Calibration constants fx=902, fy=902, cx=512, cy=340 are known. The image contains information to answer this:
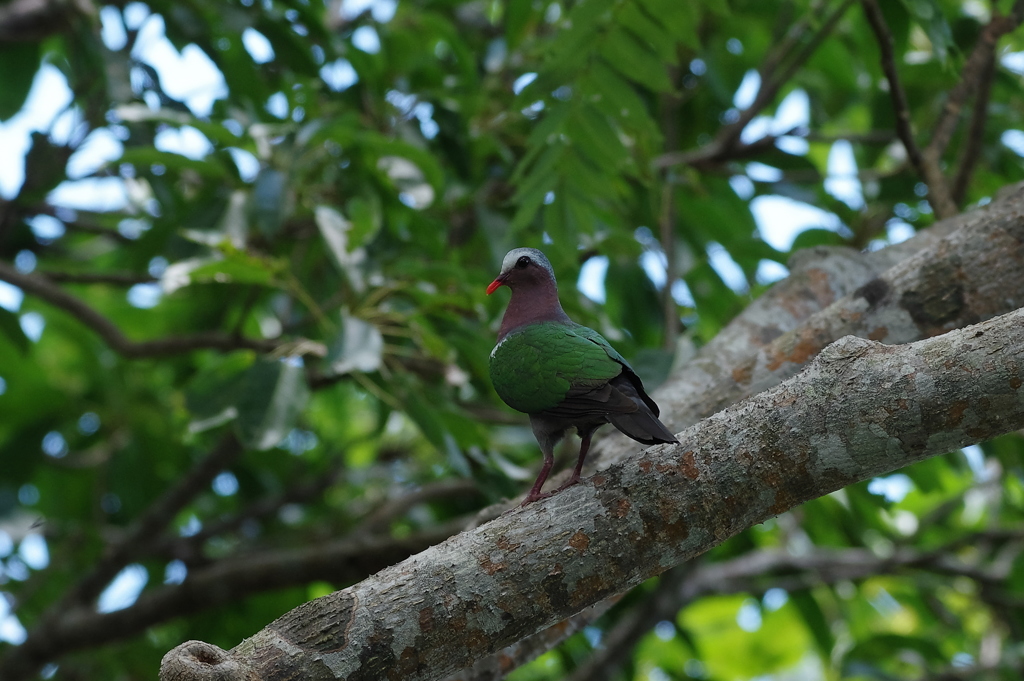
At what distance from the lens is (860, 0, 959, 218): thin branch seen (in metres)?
3.17

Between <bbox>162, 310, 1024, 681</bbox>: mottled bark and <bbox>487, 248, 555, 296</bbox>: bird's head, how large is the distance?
74cm

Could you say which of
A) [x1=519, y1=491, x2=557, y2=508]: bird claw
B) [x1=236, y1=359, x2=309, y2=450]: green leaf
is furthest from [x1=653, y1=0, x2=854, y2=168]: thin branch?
[x1=519, y1=491, x2=557, y2=508]: bird claw

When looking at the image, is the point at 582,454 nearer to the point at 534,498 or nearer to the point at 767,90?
the point at 534,498

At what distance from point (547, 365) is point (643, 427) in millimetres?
304

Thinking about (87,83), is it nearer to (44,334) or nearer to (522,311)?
(44,334)

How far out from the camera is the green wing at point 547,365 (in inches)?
84.4

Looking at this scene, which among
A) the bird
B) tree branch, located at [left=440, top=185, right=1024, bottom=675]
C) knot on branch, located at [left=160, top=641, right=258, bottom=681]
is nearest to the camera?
knot on branch, located at [left=160, top=641, right=258, bottom=681]

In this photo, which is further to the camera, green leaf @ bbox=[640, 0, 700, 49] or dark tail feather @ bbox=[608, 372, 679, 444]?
green leaf @ bbox=[640, 0, 700, 49]

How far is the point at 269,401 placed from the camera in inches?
133

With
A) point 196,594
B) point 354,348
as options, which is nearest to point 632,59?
point 354,348

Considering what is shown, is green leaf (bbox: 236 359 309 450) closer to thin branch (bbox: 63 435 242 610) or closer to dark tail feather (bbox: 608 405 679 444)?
thin branch (bbox: 63 435 242 610)

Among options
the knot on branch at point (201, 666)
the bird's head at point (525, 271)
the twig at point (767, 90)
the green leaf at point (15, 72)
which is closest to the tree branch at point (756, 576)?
Result: the twig at point (767, 90)

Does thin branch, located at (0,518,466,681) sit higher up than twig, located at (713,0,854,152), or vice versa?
twig, located at (713,0,854,152)

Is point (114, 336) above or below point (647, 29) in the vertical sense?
below
